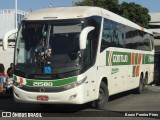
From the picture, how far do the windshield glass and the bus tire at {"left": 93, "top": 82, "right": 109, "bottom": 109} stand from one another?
2.25 metres

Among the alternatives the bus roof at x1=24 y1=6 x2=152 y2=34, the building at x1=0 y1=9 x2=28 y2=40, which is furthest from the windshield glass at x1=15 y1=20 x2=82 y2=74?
the building at x1=0 y1=9 x2=28 y2=40

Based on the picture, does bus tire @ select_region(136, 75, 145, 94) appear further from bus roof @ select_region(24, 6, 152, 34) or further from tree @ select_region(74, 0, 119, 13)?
tree @ select_region(74, 0, 119, 13)

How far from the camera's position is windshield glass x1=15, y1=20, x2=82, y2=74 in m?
12.5

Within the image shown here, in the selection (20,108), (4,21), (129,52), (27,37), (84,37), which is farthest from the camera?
(4,21)

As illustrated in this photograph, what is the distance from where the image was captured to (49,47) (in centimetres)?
1267

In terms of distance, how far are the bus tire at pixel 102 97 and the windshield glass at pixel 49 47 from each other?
2.25 meters

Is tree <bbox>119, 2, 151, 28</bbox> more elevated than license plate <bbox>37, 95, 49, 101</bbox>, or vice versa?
tree <bbox>119, 2, 151, 28</bbox>

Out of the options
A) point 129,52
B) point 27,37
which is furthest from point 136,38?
point 27,37

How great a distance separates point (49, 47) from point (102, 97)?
9.79ft

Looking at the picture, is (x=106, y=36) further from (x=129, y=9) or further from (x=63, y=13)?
(x=129, y=9)

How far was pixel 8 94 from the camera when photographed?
19.6m

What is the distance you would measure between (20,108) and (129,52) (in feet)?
18.3

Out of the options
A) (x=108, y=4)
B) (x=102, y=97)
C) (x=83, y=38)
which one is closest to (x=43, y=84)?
(x=83, y=38)

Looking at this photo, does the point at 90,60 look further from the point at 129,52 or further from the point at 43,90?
the point at 129,52
